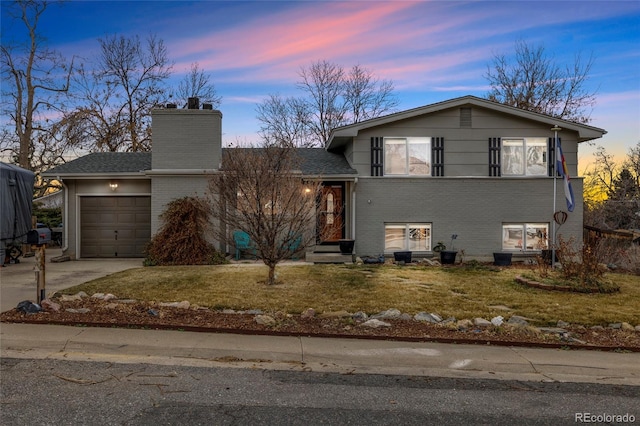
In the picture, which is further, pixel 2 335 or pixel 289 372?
pixel 2 335

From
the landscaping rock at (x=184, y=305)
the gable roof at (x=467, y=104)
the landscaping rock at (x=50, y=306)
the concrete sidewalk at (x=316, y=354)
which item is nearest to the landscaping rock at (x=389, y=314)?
the concrete sidewalk at (x=316, y=354)

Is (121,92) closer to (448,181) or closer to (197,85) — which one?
(197,85)

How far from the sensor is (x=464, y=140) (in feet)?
50.7

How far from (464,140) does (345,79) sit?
19946mm

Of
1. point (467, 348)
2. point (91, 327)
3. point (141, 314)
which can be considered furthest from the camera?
point (141, 314)

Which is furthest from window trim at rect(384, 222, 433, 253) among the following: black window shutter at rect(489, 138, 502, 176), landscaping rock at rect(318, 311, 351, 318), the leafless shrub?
landscaping rock at rect(318, 311, 351, 318)

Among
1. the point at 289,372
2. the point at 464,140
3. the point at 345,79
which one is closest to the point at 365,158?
the point at 464,140

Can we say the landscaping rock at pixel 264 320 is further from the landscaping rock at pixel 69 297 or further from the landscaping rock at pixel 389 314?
the landscaping rock at pixel 69 297

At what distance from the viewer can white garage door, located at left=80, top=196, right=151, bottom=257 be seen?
15.9m

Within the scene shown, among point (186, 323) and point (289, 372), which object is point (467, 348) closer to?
point (289, 372)

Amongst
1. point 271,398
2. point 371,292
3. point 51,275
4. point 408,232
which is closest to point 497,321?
point 371,292

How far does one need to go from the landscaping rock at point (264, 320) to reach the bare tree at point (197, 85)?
27.8m

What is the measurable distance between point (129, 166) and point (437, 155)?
36.8 feet
